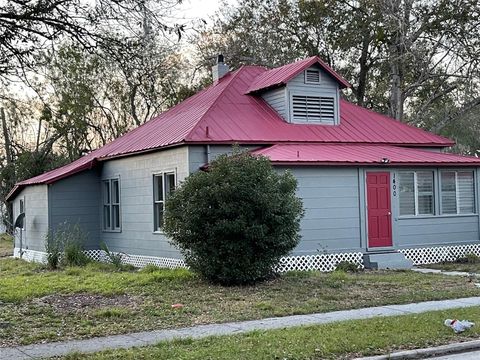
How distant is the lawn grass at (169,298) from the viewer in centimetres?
1067

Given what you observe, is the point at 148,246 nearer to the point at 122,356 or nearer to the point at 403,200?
the point at 403,200

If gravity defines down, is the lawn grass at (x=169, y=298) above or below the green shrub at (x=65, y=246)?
below

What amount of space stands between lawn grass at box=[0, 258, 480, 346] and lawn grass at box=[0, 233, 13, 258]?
12.7m

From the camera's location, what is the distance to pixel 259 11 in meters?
33.2

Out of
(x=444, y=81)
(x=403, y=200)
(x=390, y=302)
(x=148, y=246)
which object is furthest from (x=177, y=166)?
(x=444, y=81)

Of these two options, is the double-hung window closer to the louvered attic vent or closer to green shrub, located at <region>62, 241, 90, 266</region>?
green shrub, located at <region>62, 241, 90, 266</region>

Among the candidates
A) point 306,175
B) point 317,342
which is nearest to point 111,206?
point 306,175

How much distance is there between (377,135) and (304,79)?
2.91m

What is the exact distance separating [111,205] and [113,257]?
243 centimetres

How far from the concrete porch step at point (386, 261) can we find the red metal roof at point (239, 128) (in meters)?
3.73

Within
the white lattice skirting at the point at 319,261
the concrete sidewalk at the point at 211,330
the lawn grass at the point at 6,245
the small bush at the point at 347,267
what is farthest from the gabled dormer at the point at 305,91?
the lawn grass at the point at 6,245

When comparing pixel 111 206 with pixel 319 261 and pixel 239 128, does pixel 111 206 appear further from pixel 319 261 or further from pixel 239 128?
pixel 319 261

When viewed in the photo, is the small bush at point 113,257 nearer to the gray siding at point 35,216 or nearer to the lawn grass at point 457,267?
the gray siding at point 35,216

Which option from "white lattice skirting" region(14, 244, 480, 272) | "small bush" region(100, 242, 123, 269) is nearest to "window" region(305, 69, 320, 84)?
"white lattice skirting" region(14, 244, 480, 272)
